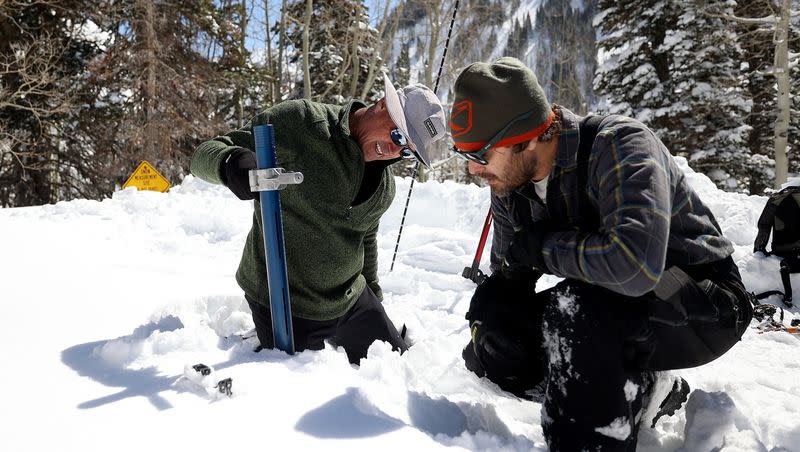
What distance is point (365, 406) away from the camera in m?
1.66

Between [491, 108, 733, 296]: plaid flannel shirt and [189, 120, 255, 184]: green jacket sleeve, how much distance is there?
1.42 metres

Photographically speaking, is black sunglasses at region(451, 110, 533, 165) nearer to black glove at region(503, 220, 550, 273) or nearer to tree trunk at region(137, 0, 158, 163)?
black glove at region(503, 220, 550, 273)

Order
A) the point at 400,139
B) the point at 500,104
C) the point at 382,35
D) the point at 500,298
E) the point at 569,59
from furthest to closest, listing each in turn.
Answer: the point at 569,59, the point at 382,35, the point at 400,139, the point at 500,298, the point at 500,104

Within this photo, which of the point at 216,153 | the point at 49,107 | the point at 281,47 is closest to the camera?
the point at 216,153

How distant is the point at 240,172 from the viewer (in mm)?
2158

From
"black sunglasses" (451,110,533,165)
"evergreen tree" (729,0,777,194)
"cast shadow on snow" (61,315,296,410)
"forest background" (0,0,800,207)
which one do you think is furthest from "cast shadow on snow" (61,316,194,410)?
"evergreen tree" (729,0,777,194)

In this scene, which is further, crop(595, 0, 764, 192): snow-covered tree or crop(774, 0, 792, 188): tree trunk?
crop(595, 0, 764, 192): snow-covered tree

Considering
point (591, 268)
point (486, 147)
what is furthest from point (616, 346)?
point (486, 147)

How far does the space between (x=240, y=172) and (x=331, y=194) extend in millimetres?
712

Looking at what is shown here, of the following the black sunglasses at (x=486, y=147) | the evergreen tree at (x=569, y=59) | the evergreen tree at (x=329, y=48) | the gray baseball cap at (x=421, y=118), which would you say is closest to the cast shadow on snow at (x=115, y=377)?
the black sunglasses at (x=486, y=147)

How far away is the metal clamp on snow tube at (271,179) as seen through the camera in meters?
2.01

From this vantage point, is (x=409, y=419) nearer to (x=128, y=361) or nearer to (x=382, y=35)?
(x=128, y=361)

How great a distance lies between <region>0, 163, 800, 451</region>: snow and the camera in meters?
1.42

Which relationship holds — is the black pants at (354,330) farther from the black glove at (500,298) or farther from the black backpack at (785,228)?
the black backpack at (785,228)
